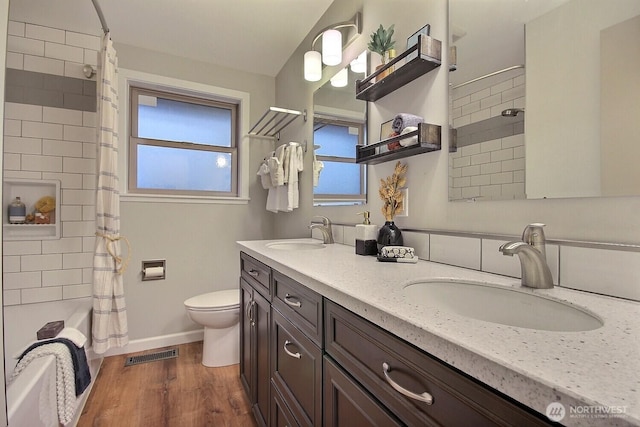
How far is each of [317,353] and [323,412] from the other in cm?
15

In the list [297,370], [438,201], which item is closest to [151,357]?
Answer: [297,370]

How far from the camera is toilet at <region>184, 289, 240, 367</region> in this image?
204 centimetres

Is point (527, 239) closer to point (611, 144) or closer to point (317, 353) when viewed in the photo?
point (611, 144)

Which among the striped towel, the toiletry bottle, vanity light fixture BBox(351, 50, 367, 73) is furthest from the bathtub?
vanity light fixture BBox(351, 50, 367, 73)

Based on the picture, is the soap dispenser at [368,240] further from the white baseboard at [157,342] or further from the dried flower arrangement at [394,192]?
the white baseboard at [157,342]

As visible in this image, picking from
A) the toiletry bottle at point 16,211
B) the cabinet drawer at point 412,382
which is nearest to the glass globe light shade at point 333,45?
the cabinet drawer at point 412,382

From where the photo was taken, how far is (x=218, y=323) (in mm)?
2088

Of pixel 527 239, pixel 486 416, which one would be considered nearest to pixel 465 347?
pixel 486 416

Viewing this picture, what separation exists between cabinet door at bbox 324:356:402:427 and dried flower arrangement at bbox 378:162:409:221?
70 cm

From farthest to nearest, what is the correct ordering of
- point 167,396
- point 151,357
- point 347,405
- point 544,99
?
point 151,357 < point 167,396 < point 544,99 < point 347,405

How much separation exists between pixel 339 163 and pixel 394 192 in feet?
2.11

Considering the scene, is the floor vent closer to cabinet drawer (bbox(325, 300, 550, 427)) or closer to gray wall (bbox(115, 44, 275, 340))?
gray wall (bbox(115, 44, 275, 340))

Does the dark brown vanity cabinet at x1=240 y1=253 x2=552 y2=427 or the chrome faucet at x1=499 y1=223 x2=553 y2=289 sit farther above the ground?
the chrome faucet at x1=499 y1=223 x2=553 y2=289

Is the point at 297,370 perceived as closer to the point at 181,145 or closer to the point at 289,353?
the point at 289,353
